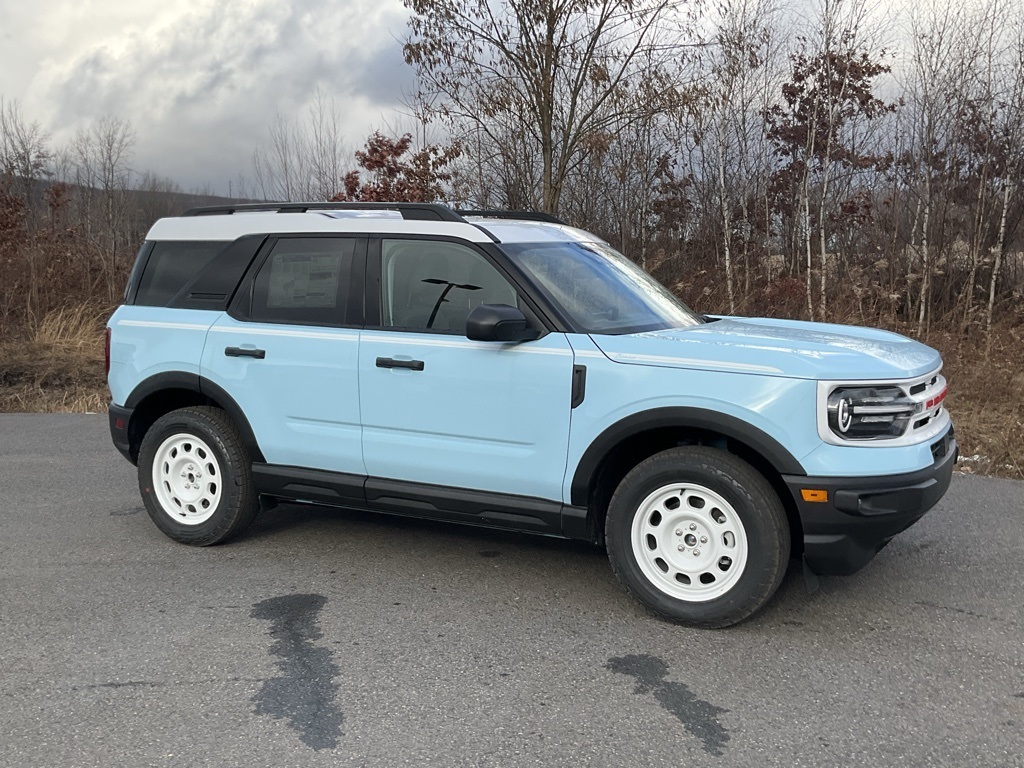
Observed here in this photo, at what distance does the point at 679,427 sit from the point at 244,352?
95.9 inches

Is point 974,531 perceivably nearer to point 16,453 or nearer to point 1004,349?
point 1004,349

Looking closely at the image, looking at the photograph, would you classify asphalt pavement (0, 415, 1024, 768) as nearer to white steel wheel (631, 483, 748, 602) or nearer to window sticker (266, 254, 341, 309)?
white steel wheel (631, 483, 748, 602)

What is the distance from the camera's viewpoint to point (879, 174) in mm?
16047

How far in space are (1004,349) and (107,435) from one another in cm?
1039

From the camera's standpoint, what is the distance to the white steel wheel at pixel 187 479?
211 inches

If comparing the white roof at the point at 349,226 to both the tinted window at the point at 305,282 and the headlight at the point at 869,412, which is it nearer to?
the tinted window at the point at 305,282

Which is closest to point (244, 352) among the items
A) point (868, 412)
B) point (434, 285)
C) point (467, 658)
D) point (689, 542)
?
point (434, 285)

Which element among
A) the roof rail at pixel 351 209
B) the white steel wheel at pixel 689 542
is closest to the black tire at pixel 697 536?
the white steel wheel at pixel 689 542

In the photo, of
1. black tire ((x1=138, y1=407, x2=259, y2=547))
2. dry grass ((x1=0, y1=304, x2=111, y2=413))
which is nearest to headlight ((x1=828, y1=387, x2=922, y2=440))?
black tire ((x1=138, y1=407, x2=259, y2=547))

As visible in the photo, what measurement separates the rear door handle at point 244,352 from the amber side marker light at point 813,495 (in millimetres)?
2894

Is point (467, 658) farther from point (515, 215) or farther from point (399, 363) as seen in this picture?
point (515, 215)

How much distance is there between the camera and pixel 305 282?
5078 mm

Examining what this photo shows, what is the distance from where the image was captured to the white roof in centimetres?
476

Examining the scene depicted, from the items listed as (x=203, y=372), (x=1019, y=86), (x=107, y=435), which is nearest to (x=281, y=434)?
(x=203, y=372)
